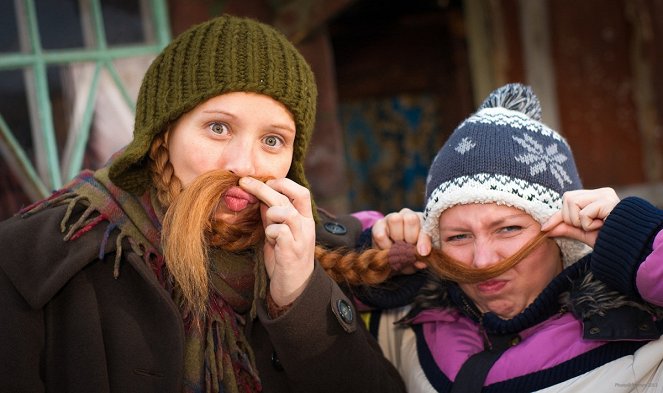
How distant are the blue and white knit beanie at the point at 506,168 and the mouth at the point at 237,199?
0.61 m

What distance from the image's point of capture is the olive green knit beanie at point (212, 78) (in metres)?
2.05

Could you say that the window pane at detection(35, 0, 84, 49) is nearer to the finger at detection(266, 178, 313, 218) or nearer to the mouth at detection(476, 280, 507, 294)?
the finger at detection(266, 178, 313, 218)

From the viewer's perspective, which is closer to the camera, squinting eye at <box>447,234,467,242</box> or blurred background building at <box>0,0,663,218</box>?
squinting eye at <box>447,234,467,242</box>

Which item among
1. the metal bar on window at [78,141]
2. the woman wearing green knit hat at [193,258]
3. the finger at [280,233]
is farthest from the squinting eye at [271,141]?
the metal bar on window at [78,141]

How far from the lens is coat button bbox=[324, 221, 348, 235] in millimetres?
2488

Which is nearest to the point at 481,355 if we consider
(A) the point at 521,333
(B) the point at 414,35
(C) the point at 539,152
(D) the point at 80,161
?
(A) the point at 521,333

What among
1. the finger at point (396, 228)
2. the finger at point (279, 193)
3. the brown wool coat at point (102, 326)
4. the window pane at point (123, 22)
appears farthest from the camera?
the window pane at point (123, 22)

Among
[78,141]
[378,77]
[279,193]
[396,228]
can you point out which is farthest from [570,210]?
[378,77]

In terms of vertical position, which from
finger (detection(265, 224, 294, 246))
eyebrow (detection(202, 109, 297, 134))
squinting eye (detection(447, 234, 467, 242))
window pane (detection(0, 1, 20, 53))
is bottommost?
squinting eye (detection(447, 234, 467, 242))

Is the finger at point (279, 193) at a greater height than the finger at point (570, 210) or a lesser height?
greater

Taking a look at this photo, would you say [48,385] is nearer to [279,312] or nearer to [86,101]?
[279,312]

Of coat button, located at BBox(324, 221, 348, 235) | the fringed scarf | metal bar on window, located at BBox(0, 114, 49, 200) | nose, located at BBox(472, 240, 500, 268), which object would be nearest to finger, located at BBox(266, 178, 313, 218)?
the fringed scarf

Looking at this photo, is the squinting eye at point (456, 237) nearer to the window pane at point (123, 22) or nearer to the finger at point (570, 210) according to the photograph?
the finger at point (570, 210)

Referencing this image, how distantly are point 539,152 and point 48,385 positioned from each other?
5.05ft
